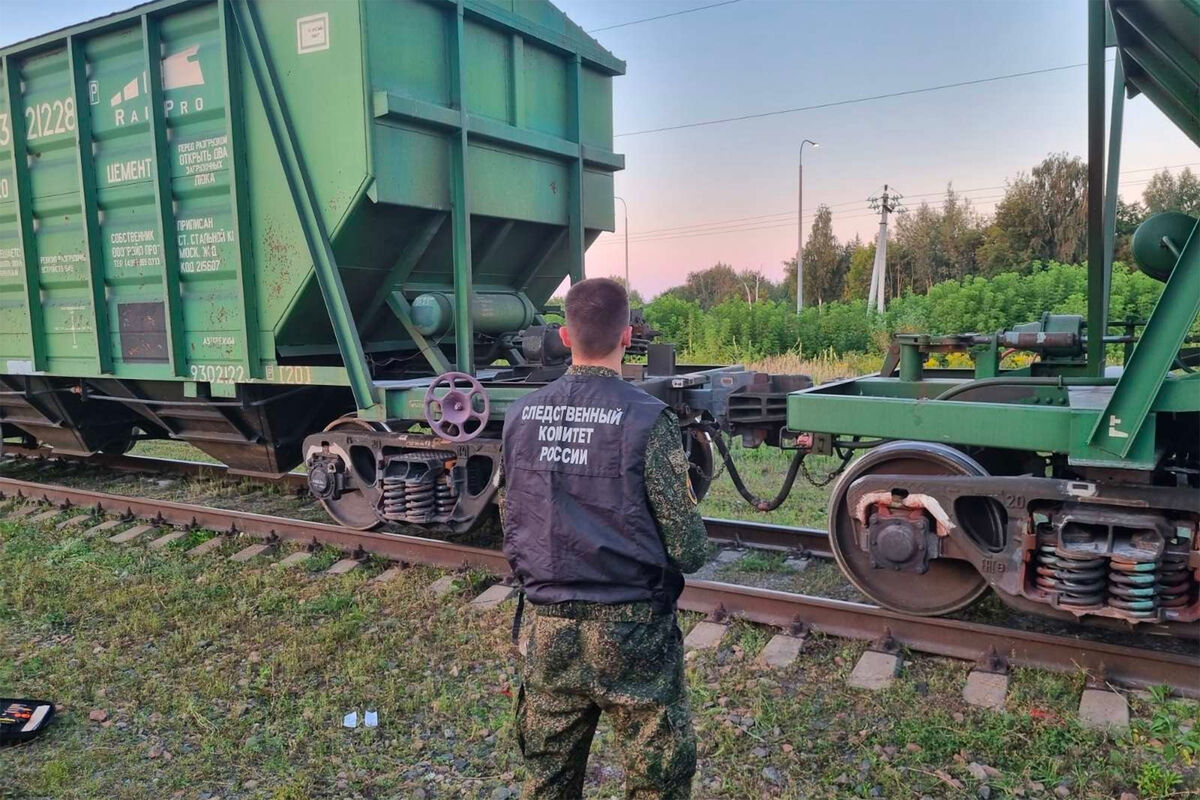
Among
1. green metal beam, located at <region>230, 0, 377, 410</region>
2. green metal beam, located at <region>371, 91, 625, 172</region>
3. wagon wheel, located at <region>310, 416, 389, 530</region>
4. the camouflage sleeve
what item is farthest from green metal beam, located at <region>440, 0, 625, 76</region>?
the camouflage sleeve

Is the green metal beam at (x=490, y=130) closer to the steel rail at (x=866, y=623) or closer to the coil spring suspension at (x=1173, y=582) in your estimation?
the steel rail at (x=866, y=623)

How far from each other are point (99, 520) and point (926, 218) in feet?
157

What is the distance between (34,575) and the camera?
5570mm

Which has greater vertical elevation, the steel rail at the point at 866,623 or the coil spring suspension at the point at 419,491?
the coil spring suspension at the point at 419,491

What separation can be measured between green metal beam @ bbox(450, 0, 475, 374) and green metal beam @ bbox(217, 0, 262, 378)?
140 centimetres

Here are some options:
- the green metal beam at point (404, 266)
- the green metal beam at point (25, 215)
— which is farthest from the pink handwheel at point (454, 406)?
the green metal beam at point (25, 215)

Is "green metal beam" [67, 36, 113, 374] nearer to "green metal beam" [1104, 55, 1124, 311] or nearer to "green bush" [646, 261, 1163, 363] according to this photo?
"green metal beam" [1104, 55, 1124, 311]

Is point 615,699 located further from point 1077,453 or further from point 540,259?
point 540,259

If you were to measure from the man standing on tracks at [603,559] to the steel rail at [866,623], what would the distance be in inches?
86.5

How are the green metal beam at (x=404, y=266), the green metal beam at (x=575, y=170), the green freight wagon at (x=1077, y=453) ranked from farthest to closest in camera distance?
the green metal beam at (x=575, y=170)
the green metal beam at (x=404, y=266)
the green freight wagon at (x=1077, y=453)

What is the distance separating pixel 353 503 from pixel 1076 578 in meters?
4.58

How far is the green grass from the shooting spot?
10.3ft

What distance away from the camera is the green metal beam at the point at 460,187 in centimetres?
544

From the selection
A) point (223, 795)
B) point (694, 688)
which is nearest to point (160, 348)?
point (223, 795)
